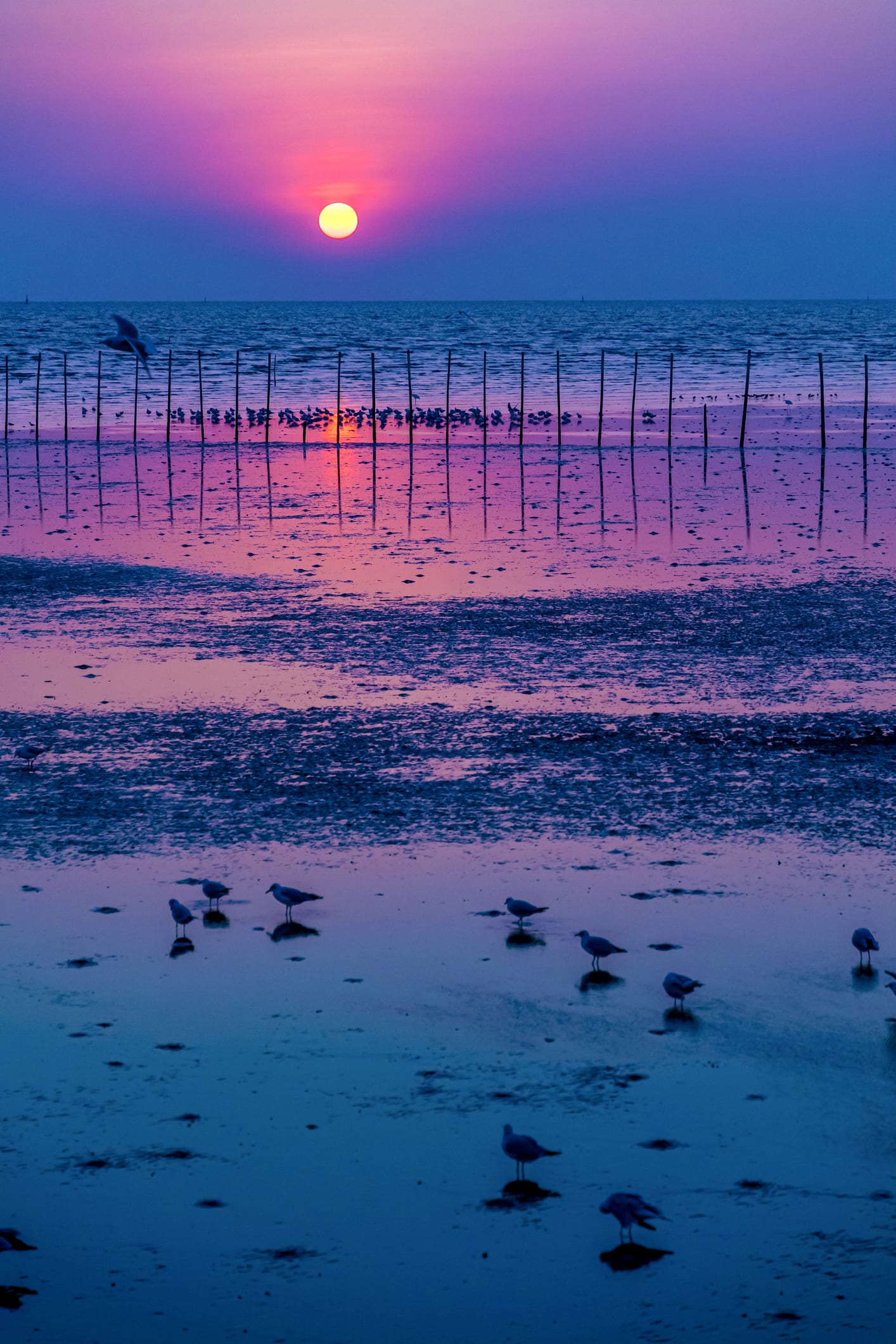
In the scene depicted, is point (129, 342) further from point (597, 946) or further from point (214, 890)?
point (597, 946)

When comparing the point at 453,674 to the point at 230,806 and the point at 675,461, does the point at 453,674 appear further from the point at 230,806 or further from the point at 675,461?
the point at 675,461

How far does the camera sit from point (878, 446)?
1288 inches

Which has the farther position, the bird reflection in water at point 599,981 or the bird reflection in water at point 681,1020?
the bird reflection in water at point 599,981

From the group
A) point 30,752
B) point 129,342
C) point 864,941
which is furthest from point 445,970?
point 129,342

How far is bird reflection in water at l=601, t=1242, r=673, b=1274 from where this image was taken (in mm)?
4139

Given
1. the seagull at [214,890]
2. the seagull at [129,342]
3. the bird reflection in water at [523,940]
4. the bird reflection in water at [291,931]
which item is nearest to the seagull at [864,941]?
the bird reflection in water at [523,940]

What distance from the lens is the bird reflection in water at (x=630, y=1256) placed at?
414 cm

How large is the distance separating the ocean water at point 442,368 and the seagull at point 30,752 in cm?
3023

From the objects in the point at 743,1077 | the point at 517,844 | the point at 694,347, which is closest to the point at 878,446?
the point at 517,844

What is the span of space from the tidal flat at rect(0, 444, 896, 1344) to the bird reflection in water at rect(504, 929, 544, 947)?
2 cm

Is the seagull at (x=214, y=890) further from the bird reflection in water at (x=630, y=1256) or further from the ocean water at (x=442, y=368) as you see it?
the ocean water at (x=442, y=368)

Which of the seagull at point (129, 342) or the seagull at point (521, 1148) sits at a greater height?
the seagull at point (129, 342)

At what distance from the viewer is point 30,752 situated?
8930mm

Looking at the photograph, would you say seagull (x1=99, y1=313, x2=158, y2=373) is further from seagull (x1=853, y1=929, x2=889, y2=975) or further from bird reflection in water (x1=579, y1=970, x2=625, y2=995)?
seagull (x1=853, y1=929, x2=889, y2=975)
